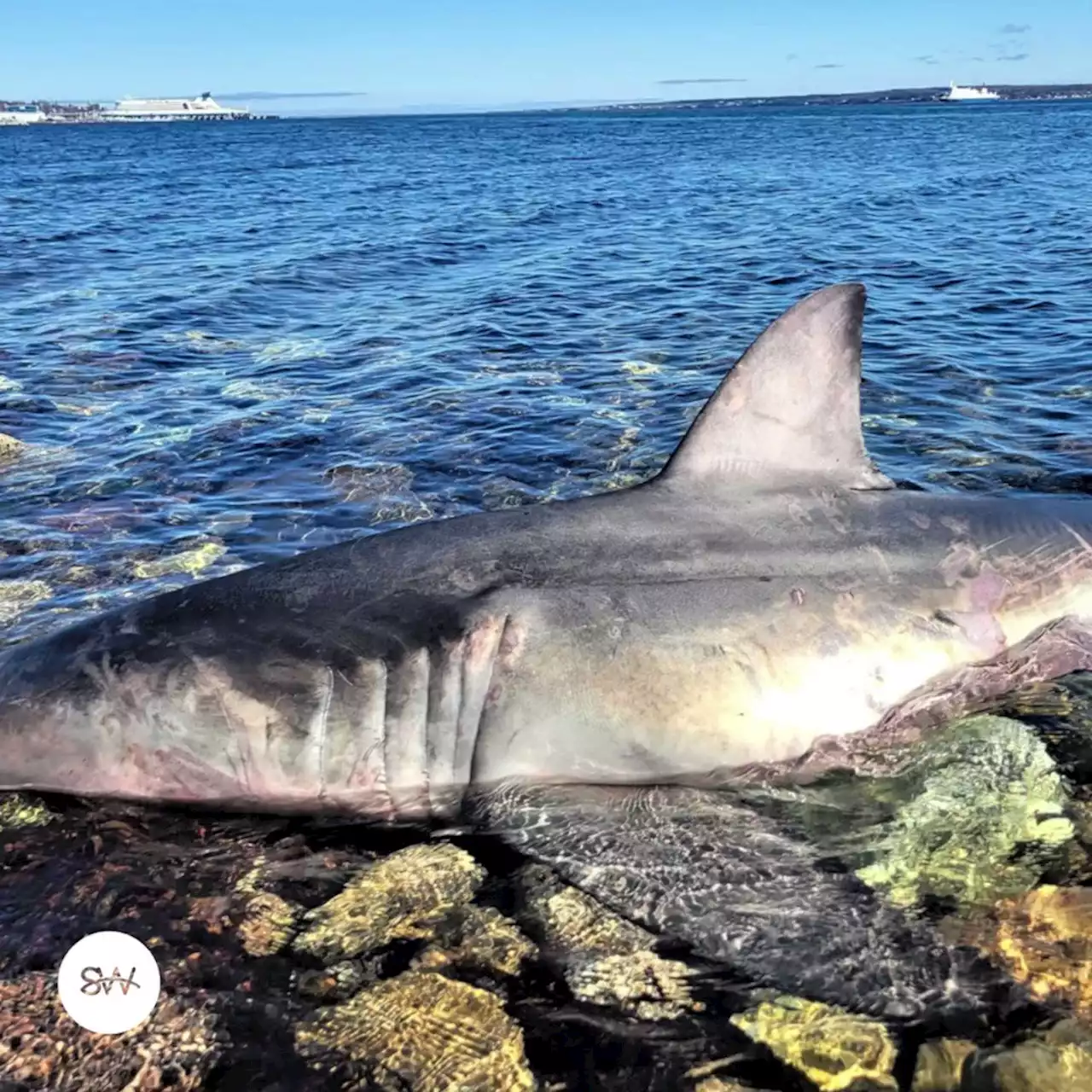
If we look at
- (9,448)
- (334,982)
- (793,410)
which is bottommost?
(334,982)

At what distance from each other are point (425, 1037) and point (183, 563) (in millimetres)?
4658

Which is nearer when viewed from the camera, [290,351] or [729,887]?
[729,887]

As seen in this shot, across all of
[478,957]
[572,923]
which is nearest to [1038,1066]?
[572,923]

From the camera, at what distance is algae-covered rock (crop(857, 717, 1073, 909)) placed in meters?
3.72

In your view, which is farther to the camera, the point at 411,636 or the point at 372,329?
the point at 372,329

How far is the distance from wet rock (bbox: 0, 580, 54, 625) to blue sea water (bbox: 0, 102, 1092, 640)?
3 cm

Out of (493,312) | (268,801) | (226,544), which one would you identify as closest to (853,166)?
(493,312)

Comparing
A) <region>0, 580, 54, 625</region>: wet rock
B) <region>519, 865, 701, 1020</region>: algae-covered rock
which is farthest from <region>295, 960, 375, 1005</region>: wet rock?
<region>0, 580, 54, 625</region>: wet rock

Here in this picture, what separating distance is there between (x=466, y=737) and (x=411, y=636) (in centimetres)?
43

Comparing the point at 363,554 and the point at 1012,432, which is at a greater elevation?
the point at 363,554

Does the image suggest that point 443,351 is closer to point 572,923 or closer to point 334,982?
point 572,923

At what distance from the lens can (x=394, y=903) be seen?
12.4 ft

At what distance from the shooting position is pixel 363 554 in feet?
14.6

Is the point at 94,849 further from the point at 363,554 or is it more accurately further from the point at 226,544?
the point at 226,544
